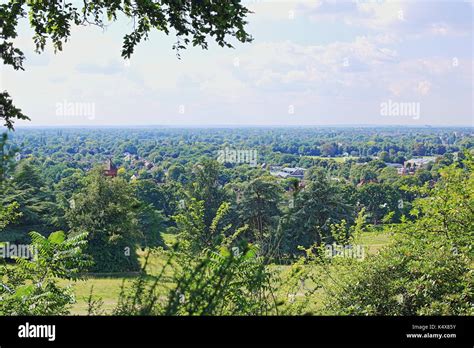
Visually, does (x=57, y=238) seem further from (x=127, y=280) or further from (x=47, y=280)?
(x=127, y=280)

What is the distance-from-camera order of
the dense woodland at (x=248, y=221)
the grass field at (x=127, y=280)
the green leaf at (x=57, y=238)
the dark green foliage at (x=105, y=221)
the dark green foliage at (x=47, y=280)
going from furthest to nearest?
the dark green foliage at (x=105, y=221)
the green leaf at (x=57, y=238)
the dark green foliage at (x=47, y=280)
the dense woodland at (x=248, y=221)
the grass field at (x=127, y=280)

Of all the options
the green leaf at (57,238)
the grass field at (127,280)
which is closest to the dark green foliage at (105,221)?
the grass field at (127,280)

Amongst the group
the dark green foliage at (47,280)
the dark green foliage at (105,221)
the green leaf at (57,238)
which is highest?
the green leaf at (57,238)

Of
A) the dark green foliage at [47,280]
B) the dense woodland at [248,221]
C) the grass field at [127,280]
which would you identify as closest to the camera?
the grass field at [127,280]

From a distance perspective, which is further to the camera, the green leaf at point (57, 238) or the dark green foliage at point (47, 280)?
the green leaf at point (57, 238)

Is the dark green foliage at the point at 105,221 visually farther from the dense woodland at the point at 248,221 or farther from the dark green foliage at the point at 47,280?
the dark green foliage at the point at 47,280

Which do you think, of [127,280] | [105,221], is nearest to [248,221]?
[105,221]
